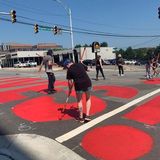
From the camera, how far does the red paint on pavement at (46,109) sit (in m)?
8.70

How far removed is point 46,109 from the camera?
31.8 feet

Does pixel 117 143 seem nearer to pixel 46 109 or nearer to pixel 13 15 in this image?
pixel 46 109

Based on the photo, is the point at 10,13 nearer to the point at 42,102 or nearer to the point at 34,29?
the point at 34,29

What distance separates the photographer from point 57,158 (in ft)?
18.7

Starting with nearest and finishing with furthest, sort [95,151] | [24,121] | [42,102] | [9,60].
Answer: [95,151] → [24,121] → [42,102] → [9,60]

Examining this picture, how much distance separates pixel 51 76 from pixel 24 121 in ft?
15.1

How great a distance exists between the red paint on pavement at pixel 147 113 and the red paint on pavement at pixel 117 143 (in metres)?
0.84

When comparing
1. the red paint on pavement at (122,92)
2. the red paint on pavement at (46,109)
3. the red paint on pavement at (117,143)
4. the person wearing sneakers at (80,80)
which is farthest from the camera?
the red paint on pavement at (122,92)

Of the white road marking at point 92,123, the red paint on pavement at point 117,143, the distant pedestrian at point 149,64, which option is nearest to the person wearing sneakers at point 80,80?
the white road marking at point 92,123

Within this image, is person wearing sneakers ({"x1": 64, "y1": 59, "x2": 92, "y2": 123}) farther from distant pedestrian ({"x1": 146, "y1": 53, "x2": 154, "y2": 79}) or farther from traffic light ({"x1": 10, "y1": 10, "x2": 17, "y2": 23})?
traffic light ({"x1": 10, "y1": 10, "x2": 17, "y2": 23})

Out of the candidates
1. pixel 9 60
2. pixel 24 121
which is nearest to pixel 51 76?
pixel 24 121

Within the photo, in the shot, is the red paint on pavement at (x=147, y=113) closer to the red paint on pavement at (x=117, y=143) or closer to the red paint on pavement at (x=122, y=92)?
the red paint on pavement at (x=117, y=143)

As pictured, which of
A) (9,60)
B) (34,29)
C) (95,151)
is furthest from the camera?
(9,60)

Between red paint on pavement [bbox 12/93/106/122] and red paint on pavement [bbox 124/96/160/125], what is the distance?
104 cm
